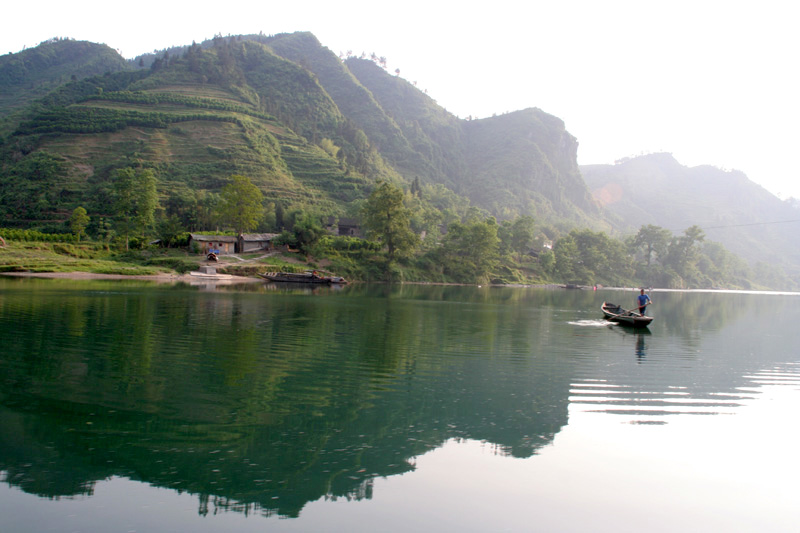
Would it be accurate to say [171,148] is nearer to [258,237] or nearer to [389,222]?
[258,237]

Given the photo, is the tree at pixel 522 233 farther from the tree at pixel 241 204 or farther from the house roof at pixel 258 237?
the tree at pixel 241 204

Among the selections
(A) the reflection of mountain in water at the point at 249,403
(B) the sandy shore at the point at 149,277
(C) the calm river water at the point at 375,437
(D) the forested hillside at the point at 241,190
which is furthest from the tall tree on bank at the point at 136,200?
(C) the calm river water at the point at 375,437

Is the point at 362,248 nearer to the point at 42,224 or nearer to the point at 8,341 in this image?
the point at 42,224

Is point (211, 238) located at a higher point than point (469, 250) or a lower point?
lower

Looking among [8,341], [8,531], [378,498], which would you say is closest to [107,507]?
[8,531]

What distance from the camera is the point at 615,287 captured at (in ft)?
388

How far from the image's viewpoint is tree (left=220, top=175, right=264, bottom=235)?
73.4m

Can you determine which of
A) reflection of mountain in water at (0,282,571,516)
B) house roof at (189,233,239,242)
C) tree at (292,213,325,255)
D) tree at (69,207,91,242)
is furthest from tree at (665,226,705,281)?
tree at (69,207,91,242)

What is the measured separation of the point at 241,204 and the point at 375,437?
70217mm

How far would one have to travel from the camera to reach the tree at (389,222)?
78.0 meters

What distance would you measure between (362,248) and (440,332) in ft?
186

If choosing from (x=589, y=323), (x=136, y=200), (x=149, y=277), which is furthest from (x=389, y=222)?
(x=589, y=323)

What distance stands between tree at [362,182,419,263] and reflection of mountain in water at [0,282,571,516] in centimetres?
5599

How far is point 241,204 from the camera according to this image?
73938 millimetres
